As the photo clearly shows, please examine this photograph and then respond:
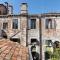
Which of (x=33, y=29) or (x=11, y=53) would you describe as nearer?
(x=11, y=53)

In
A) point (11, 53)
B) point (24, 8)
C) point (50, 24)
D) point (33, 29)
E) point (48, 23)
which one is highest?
point (24, 8)

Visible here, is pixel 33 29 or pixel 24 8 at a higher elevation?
pixel 24 8

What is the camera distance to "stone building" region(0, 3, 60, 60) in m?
35.6

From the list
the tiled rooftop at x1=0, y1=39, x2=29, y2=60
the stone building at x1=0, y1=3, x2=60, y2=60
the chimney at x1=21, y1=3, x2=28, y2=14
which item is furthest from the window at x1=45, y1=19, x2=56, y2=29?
the tiled rooftop at x1=0, y1=39, x2=29, y2=60

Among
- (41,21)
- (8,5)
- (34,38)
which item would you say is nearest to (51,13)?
(41,21)

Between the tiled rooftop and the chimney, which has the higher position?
the chimney

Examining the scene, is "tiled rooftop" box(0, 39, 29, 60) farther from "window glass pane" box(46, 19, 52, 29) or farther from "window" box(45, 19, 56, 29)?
"window glass pane" box(46, 19, 52, 29)

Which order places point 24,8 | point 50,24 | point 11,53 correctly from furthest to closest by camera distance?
point 24,8 < point 50,24 < point 11,53

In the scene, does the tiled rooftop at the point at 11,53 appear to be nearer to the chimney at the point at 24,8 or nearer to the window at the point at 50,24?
the window at the point at 50,24

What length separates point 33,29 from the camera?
118 feet

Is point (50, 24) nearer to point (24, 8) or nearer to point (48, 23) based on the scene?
point (48, 23)

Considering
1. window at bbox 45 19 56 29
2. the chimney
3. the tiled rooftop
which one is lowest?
the tiled rooftop

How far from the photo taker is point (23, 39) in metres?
36.0

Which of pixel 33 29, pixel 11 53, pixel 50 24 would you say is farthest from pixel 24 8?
pixel 11 53
